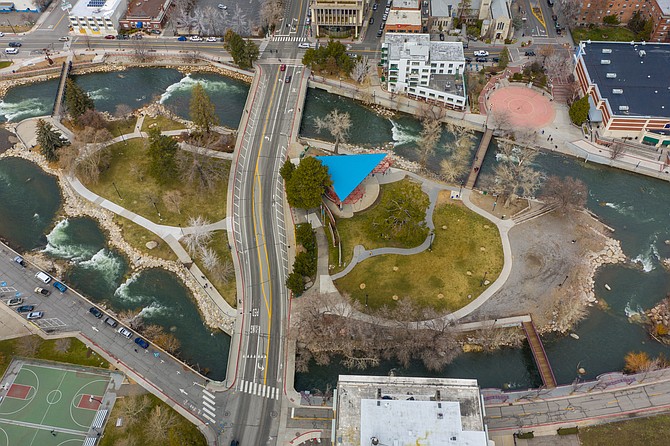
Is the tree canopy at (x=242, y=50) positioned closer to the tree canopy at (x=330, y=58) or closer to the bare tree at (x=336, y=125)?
the tree canopy at (x=330, y=58)

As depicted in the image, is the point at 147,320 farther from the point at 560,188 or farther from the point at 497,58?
the point at 497,58

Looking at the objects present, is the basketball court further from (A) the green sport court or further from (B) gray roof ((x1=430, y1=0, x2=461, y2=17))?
(A) the green sport court

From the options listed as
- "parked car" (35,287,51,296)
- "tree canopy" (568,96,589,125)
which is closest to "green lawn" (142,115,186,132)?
"parked car" (35,287,51,296)

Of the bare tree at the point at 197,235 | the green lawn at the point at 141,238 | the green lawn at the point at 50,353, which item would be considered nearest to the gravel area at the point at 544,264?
the bare tree at the point at 197,235

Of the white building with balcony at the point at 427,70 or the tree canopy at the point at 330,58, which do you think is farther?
the tree canopy at the point at 330,58

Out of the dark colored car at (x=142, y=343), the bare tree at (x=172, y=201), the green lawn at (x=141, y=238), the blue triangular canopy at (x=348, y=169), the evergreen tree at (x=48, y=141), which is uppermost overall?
the evergreen tree at (x=48, y=141)

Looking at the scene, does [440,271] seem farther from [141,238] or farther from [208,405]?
[141,238]

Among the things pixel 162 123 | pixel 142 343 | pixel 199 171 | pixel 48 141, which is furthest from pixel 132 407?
pixel 162 123

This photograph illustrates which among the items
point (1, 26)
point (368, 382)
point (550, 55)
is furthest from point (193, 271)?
point (1, 26)
